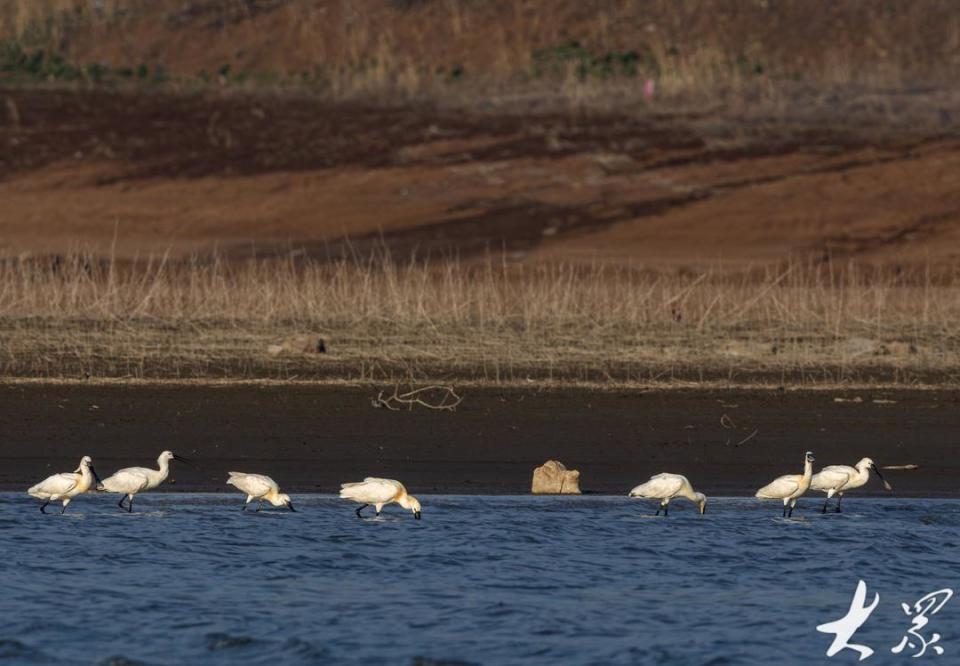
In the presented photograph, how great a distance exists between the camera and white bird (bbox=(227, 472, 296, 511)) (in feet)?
32.2

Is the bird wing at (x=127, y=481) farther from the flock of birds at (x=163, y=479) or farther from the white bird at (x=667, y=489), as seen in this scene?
the white bird at (x=667, y=489)

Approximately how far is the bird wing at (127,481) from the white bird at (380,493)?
3.73 feet

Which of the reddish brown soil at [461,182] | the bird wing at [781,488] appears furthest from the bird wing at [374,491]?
the reddish brown soil at [461,182]

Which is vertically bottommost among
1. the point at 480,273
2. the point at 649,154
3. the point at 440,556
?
the point at 440,556

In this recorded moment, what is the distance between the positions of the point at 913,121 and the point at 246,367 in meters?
22.8

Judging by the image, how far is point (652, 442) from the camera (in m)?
12.1

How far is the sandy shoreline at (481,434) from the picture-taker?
11.2m

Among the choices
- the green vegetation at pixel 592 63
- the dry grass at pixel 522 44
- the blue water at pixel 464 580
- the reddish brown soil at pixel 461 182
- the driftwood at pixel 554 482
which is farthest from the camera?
the green vegetation at pixel 592 63

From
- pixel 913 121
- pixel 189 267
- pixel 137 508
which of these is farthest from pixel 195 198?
pixel 137 508

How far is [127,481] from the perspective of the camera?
32.5 ft

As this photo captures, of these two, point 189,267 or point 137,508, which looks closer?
point 137,508

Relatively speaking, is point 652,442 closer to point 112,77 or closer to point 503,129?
point 503,129

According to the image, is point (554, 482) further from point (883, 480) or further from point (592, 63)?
point (592, 63)

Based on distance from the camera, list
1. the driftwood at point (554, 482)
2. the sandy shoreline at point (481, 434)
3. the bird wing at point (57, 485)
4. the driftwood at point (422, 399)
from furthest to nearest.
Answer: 1. the driftwood at point (422, 399)
2. the sandy shoreline at point (481, 434)
3. the driftwood at point (554, 482)
4. the bird wing at point (57, 485)
